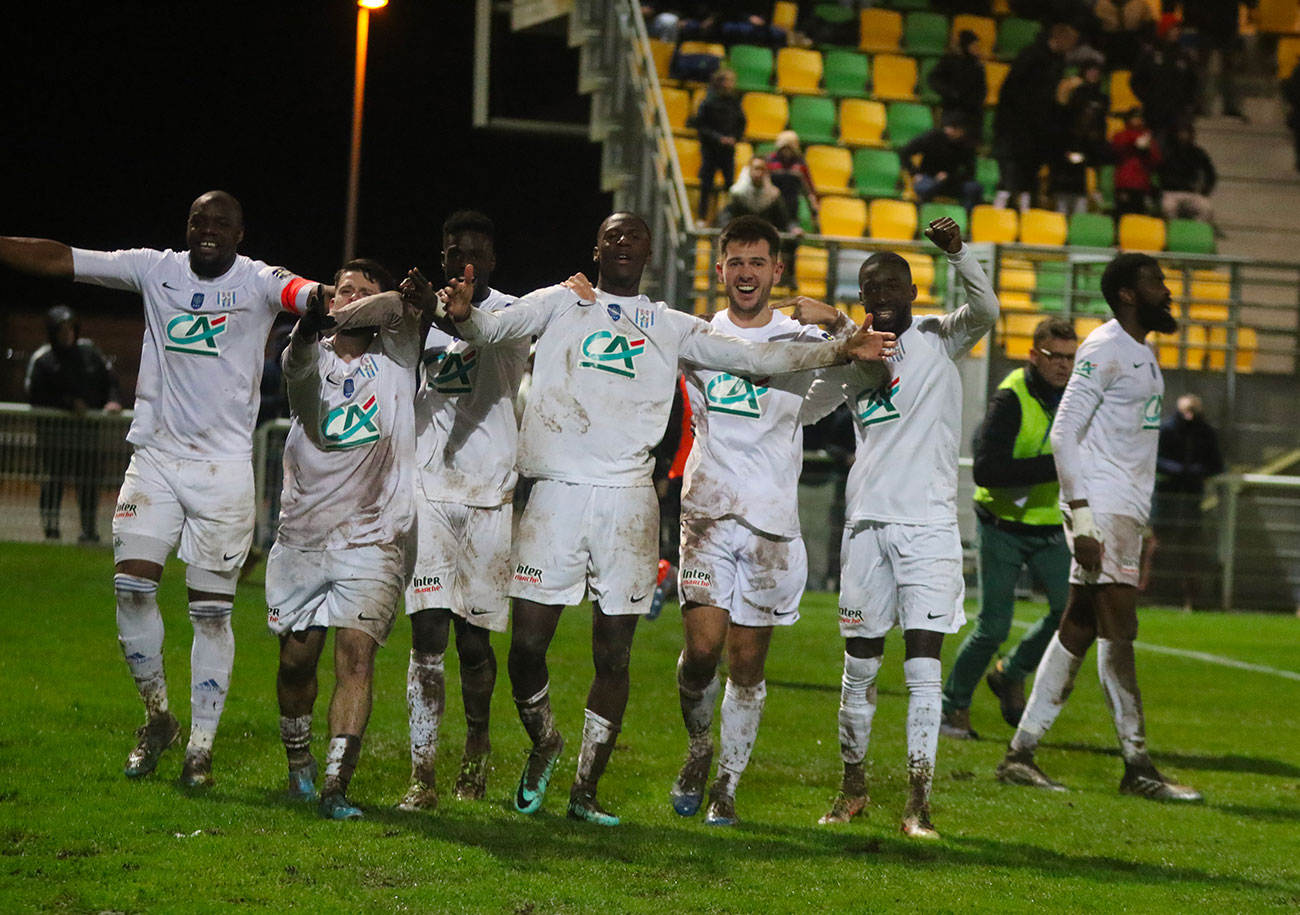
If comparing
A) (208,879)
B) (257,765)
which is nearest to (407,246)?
(257,765)

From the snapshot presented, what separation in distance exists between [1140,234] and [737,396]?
15.8 m

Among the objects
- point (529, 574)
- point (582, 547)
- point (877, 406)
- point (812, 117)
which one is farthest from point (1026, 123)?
point (529, 574)

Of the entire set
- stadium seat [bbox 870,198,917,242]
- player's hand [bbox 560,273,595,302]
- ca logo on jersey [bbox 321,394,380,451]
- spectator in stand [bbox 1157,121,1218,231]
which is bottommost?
ca logo on jersey [bbox 321,394,380,451]

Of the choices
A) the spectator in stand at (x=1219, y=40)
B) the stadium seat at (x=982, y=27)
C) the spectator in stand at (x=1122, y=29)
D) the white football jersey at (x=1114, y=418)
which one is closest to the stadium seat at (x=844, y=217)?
the stadium seat at (x=982, y=27)

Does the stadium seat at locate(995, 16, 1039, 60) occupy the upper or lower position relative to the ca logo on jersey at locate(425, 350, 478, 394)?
upper

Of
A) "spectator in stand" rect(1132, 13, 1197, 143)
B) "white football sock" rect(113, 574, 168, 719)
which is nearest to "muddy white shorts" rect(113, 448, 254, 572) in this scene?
"white football sock" rect(113, 574, 168, 719)

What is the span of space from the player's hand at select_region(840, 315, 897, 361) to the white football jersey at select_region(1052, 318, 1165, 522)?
1.72 m

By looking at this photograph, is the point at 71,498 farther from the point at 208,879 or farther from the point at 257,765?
the point at 208,879

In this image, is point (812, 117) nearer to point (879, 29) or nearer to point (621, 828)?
point (879, 29)

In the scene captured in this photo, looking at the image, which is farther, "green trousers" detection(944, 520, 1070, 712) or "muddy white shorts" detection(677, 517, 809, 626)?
"green trousers" detection(944, 520, 1070, 712)

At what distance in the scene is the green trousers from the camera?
915 cm

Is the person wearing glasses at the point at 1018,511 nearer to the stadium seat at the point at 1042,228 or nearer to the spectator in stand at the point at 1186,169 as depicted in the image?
the stadium seat at the point at 1042,228

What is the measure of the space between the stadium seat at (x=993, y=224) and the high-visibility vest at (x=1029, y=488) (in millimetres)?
11735

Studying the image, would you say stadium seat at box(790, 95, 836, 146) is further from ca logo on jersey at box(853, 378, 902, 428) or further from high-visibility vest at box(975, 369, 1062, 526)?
ca logo on jersey at box(853, 378, 902, 428)
